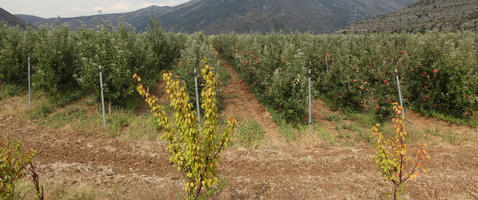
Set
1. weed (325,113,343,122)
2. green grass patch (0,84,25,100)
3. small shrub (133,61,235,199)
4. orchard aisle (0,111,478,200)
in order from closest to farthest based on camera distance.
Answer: small shrub (133,61,235,199)
orchard aisle (0,111,478,200)
weed (325,113,343,122)
green grass patch (0,84,25,100)

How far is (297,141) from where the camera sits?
764cm

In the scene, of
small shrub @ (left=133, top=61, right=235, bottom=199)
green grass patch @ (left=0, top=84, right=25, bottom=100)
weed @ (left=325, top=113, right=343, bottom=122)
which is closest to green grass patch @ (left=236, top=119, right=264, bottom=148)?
weed @ (left=325, top=113, right=343, bottom=122)

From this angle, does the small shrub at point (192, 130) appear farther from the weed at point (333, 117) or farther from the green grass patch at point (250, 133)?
the weed at point (333, 117)

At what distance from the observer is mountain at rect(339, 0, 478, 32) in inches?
1500

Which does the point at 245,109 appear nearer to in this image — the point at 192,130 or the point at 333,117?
the point at 333,117

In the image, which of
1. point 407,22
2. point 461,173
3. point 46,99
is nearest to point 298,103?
point 461,173

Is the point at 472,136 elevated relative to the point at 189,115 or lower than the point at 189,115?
lower

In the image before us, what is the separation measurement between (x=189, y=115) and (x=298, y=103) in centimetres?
614

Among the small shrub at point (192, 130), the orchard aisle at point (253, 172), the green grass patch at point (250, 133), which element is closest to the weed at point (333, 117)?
the orchard aisle at point (253, 172)

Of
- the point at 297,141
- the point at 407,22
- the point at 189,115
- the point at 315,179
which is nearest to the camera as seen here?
the point at 189,115

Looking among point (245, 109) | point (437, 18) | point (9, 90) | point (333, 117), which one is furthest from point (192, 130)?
point (437, 18)

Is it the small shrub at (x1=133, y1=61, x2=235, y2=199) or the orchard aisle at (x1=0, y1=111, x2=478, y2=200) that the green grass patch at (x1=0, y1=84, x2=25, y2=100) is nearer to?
the orchard aisle at (x1=0, y1=111, x2=478, y2=200)

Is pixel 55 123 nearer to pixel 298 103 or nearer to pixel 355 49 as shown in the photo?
pixel 298 103

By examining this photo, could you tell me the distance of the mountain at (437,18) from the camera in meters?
38.1
